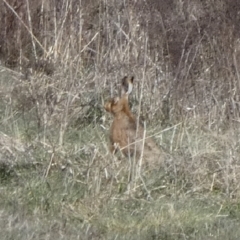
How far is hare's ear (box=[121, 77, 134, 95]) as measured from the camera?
21.5 ft

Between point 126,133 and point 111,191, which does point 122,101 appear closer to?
point 126,133

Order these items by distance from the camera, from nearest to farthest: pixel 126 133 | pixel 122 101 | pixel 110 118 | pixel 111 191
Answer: pixel 111 191, pixel 126 133, pixel 122 101, pixel 110 118

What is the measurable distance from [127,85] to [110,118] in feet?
1.62

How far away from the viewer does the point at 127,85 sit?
6605mm

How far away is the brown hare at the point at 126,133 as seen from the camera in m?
5.96

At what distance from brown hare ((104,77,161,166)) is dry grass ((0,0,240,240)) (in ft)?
0.32

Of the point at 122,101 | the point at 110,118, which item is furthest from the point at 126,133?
the point at 110,118

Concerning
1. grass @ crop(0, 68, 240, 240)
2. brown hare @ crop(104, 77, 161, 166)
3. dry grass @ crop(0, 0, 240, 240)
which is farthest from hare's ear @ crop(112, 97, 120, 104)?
grass @ crop(0, 68, 240, 240)

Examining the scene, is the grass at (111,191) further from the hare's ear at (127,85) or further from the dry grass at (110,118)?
the hare's ear at (127,85)

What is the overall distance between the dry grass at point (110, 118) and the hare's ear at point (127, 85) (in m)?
0.13

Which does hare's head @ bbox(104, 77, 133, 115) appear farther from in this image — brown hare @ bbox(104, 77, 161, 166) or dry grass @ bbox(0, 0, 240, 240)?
dry grass @ bbox(0, 0, 240, 240)

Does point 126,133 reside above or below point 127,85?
below

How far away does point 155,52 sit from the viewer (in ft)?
26.0

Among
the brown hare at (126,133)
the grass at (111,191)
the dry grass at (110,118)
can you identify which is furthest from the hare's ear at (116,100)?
the grass at (111,191)
